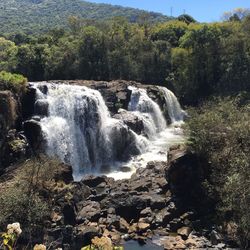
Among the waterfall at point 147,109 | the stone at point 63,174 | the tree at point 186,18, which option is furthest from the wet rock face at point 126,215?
the tree at point 186,18

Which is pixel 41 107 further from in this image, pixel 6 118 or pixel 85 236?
pixel 85 236

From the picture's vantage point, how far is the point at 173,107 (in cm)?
6081

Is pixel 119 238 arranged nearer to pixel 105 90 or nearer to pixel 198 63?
pixel 105 90

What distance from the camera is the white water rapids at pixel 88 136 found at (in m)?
41.4

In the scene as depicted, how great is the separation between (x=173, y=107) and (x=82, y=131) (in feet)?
65.9

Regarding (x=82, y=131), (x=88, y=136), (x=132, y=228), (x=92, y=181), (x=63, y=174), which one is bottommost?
(x=132, y=228)

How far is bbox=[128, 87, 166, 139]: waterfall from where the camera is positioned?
5375 cm

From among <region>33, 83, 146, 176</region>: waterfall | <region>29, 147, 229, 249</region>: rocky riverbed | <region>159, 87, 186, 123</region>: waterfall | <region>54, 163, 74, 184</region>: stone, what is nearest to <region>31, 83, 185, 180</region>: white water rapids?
<region>33, 83, 146, 176</region>: waterfall

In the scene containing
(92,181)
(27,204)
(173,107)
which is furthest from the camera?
(173,107)

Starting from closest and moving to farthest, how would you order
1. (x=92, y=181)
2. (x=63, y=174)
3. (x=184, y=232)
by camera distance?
1. (x=184, y=232)
2. (x=63, y=174)
3. (x=92, y=181)

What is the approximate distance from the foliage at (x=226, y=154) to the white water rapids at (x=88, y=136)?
31.7 ft

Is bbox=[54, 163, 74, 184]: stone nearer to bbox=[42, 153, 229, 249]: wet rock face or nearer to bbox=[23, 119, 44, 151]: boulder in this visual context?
bbox=[42, 153, 229, 249]: wet rock face

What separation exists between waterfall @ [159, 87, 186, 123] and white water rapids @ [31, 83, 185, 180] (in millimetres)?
10151

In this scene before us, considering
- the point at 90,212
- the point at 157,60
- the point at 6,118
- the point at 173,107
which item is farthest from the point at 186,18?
the point at 90,212
